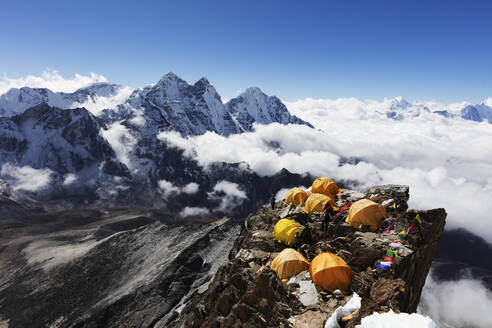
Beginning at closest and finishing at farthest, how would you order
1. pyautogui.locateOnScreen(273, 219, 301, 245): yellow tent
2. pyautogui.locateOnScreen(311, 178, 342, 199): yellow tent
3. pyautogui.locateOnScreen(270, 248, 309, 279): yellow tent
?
1. pyautogui.locateOnScreen(270, 248, 309, 279): yellow tent
2. pyautogui.locateOnScreen(273, 219, 301, 245): yellow tent
3. pyautogui.locateOnScreen(311, 178, 342, 199): yellow tent

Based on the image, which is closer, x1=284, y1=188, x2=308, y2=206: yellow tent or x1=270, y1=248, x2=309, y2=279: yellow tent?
x1=270, y1=248, x2=309, y2=279: yellow tent

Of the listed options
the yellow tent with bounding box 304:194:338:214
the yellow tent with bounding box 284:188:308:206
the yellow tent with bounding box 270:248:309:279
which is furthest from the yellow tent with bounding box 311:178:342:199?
the yellow tent with bounding box 270:248:309:279

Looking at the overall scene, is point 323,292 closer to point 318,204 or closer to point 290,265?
point 290,265

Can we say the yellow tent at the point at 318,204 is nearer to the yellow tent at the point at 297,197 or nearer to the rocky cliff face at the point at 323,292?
the rocky cliff face at the point at 323,292

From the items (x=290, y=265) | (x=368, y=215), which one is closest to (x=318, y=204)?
(x=368, y=215)

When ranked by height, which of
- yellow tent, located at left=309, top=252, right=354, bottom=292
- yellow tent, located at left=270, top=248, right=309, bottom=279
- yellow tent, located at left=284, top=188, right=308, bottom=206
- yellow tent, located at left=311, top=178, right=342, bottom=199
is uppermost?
yellow tent, located at left=311, top=178, right=342, bottom=199

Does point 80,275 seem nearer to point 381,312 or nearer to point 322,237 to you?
point 322,237

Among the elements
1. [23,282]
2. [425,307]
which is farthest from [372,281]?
[425,307]

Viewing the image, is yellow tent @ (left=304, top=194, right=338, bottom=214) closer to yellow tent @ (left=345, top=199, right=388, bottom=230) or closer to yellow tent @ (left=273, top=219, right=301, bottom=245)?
yellow tent @ (left=273, top=219, right=301, bottom=245)

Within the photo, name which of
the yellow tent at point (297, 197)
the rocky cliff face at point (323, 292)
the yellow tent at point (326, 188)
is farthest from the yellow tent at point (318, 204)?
the yellow tent at point (297, 197)
